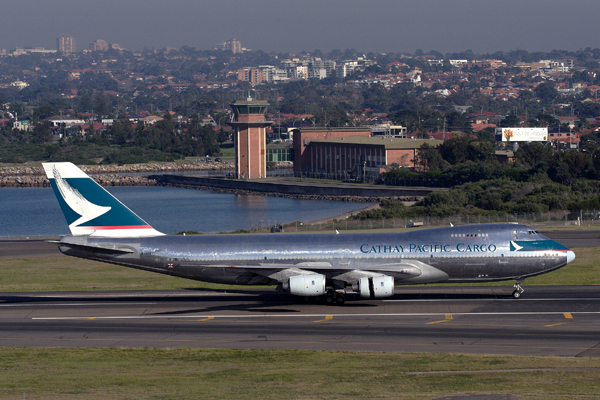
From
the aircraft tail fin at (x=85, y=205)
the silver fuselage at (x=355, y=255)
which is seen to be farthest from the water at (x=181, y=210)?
the silver fuselage at (x=355, y=255)

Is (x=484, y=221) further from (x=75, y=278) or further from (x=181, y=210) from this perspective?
(x=181, y=210)

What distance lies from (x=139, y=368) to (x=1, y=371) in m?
5.82

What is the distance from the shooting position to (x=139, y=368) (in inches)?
1243

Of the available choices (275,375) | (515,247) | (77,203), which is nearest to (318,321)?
(275,375)

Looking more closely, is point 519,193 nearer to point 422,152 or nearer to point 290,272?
point 422,152

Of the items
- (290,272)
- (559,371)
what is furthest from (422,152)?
(559,371)

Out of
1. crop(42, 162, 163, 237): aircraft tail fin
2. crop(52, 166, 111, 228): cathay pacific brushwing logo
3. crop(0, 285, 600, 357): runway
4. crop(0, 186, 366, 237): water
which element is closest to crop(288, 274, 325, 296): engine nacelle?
crop(0, 285, 600, 357): runway

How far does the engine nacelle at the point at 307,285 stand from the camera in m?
42.5

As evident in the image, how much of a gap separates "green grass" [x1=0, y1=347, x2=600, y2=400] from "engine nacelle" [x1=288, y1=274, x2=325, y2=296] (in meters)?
8.34

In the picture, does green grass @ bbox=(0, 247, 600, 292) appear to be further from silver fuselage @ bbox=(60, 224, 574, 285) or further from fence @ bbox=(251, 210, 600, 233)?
fence @ bbox=(251, 210, 600, 233)

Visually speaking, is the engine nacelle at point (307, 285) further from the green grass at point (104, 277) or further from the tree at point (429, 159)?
the tree at point (429, 159)

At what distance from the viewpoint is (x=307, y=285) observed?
4253 cm

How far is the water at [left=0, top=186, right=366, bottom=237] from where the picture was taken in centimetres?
12419

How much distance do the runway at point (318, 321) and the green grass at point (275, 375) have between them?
78.1 inches
